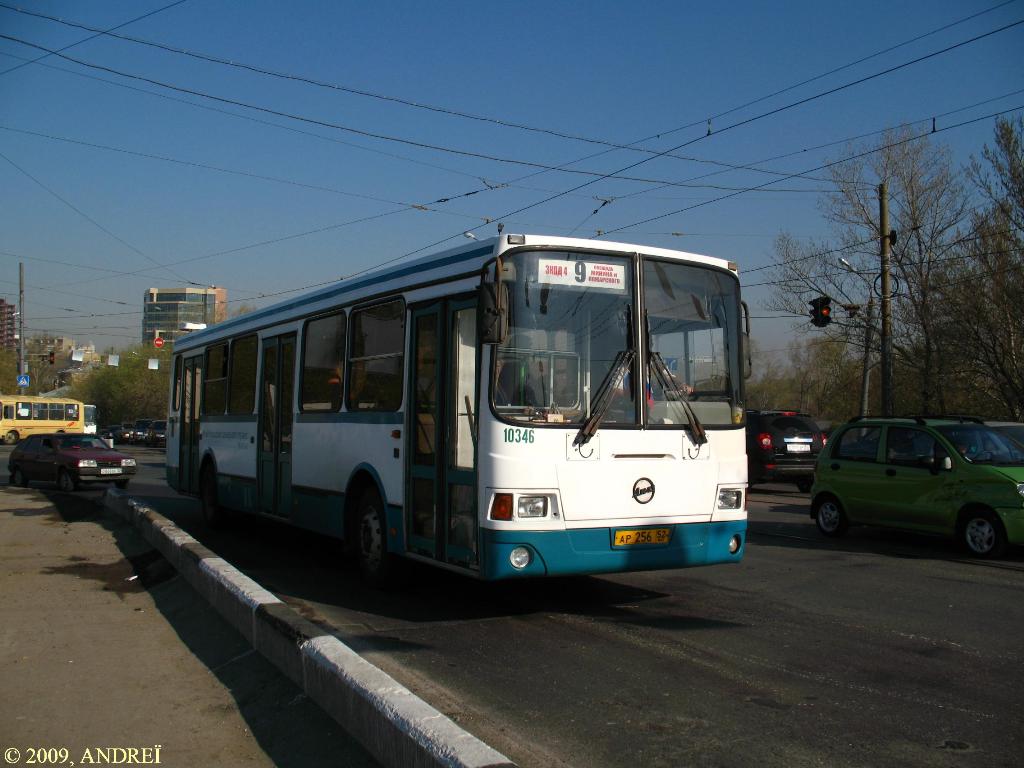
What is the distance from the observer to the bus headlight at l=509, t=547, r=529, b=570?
22.4 ft

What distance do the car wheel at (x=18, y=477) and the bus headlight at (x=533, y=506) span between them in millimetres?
23584

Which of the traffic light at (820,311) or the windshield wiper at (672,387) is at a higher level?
the traffic light at (820,311)

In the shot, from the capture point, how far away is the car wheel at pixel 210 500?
47.1 feet

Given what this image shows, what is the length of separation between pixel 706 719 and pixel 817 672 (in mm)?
1323

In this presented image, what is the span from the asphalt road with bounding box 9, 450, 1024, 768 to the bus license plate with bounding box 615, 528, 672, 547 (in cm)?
67

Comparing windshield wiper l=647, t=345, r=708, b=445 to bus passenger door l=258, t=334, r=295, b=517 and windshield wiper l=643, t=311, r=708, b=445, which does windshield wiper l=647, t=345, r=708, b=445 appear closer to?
windshield wiper l=643, t=311, r=708, b=445

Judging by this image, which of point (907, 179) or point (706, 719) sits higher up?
point (907, 179)

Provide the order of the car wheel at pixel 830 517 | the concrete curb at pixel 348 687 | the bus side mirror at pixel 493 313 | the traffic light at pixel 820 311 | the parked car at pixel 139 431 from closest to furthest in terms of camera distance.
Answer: the concrete curb at pixel 348 687 → the bus side mirror at pixel 493 313 → the car wheel at pixel 830 517 → the traffic light at pixel 820 311 → the parked car at pixel 139 431

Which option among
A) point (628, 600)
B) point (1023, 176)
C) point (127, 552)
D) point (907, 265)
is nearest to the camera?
point (628, 600)

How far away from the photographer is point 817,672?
5.95 m

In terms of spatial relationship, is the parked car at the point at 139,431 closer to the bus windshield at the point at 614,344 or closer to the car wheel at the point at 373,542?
the car wheel at the point at 373,542

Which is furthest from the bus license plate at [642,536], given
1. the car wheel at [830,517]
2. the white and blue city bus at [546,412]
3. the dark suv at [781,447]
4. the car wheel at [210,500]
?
the dark suv at [781,447]

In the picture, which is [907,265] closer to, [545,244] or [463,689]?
[545,244]

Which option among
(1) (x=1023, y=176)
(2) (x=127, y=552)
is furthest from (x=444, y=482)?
(1) (x=1023, y=176)
